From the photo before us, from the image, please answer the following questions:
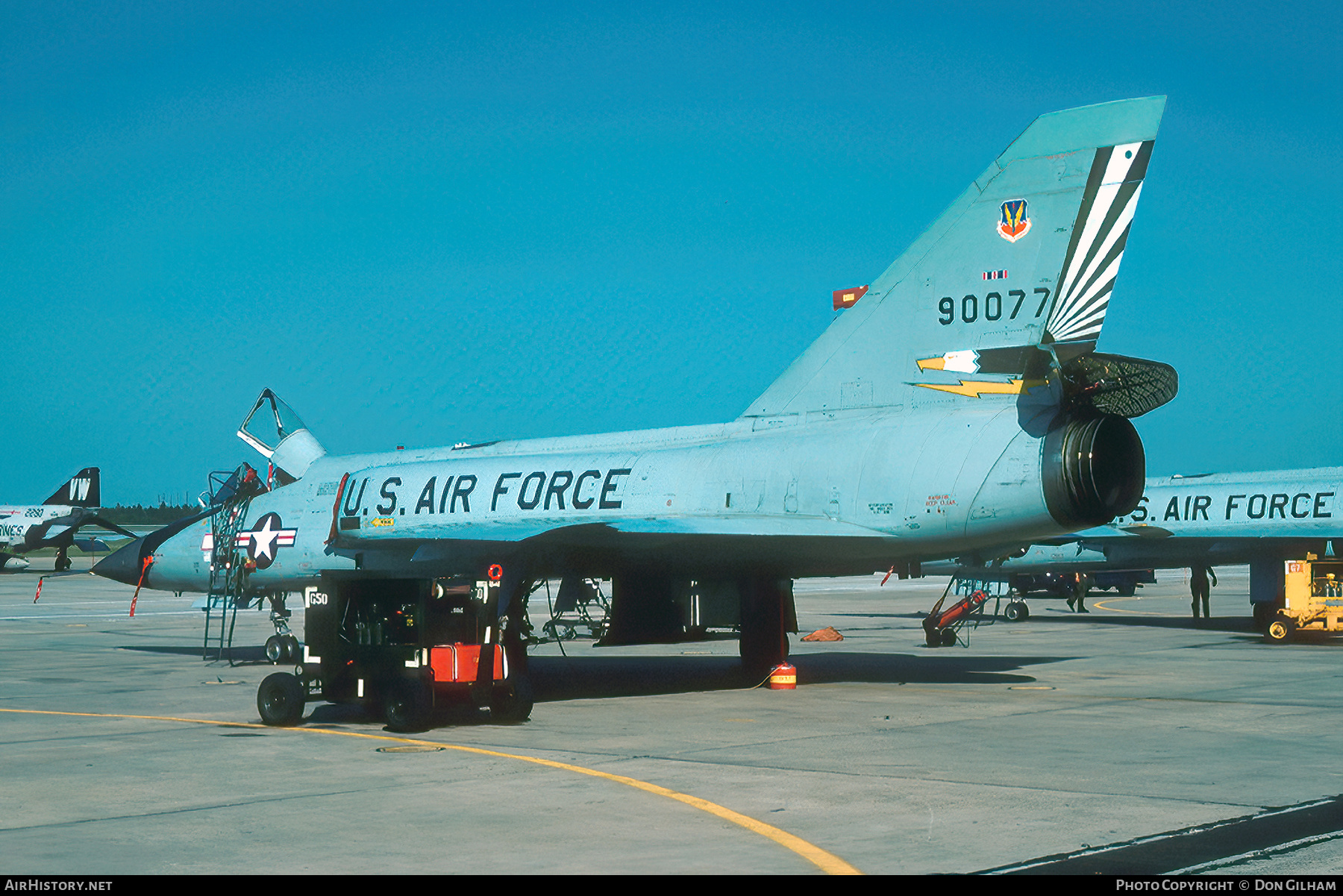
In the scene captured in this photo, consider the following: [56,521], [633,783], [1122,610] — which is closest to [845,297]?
[633,783]

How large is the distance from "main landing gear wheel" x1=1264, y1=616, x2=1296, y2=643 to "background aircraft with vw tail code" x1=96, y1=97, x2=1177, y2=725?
12364 mm

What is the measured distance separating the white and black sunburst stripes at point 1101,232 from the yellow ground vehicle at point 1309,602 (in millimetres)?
13826

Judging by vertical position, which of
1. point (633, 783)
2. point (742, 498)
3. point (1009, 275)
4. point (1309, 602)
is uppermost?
point (1009, 275)

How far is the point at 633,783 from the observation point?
345 inches

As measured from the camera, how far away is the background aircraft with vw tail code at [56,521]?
212 feet

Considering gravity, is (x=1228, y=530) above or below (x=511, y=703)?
above

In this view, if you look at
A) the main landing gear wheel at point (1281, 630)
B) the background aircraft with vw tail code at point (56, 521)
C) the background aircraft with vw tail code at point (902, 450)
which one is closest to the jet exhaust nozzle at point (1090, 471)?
the background aircraft with vw tail code at point (902, 450)

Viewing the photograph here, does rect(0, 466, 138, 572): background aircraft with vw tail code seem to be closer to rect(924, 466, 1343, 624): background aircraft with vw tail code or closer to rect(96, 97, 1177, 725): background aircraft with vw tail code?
rect(924, 466, 1343, 624): background aircraft with vw tail code

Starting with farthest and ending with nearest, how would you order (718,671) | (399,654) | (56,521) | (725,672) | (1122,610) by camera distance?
(56,521), (1122,610), (718,671), (725,672), (399,654)

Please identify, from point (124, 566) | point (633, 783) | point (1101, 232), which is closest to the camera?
point (633, 783)

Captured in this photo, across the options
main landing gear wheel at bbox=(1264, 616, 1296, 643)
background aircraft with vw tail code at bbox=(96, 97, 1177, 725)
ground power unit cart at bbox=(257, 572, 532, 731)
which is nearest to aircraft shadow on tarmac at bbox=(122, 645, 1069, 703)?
background aircraft with vw tail code at bbox=(96, 97, 1177, 725)

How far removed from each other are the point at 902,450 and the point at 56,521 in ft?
207

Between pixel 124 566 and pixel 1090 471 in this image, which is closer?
pixel 1090 471

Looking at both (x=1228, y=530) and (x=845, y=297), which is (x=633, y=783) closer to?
(x=845, y=297)
